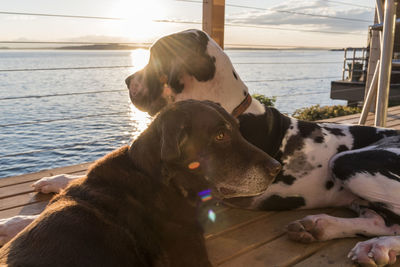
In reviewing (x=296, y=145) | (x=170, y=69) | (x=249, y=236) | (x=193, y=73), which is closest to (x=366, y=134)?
(x=296, y=145)

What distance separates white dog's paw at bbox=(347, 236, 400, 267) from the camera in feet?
6.85

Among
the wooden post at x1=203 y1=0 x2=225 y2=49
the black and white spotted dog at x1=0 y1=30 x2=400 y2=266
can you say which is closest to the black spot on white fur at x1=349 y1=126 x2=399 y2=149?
the black and white spotted dog at x1=0 y1=30 x2=400 y2=266

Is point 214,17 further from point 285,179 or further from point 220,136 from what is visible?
point 220,136

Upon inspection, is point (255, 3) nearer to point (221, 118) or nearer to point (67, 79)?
point (221, 118)

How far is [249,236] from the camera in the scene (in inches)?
96.0

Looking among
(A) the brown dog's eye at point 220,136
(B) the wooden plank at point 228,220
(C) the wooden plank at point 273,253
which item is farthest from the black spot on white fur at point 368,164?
(A) the brown dog's eye at point 220,136

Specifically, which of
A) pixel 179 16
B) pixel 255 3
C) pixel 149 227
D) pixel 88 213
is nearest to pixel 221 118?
pixel 149 227

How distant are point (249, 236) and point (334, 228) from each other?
1.79 feet

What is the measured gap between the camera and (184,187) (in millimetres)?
1969

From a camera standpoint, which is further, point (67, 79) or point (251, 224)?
point (67, 79)

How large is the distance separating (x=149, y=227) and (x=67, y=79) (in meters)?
23.1

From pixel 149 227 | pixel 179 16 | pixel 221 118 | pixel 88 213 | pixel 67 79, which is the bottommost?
pixel 67 79

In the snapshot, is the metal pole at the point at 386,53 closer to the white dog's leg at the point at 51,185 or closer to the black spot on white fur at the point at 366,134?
the black spot on white fur at the point at 366,134

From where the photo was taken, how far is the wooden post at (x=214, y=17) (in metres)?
4.22
